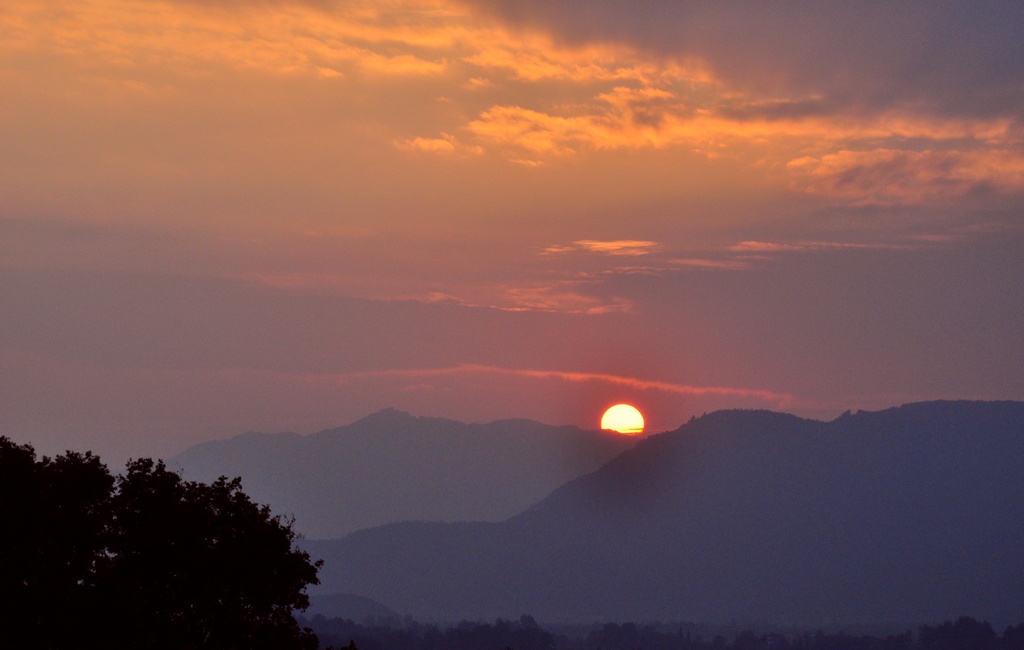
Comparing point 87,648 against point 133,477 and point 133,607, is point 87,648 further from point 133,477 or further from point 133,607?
point 133,477

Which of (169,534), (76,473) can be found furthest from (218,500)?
(76,473)

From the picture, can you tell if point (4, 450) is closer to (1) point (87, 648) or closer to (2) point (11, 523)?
(2) point (11, 523)

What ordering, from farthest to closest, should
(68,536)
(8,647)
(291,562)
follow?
(291,562) < (68,536) < (8,647)

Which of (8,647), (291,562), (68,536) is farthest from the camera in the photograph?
(291,562)

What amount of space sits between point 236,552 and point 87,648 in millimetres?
7029

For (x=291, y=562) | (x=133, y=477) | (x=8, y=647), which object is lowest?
(x=8, y=647)

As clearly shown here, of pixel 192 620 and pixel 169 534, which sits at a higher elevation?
pixel 169 534

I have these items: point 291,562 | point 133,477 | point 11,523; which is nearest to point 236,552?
point 291,562

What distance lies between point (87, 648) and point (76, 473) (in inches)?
290

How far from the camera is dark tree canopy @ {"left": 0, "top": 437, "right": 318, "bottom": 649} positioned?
4612cm

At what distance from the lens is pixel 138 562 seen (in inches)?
1981

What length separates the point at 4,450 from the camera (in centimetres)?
4875

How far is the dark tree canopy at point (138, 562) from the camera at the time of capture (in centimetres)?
4612

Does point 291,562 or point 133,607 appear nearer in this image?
point 133,607
